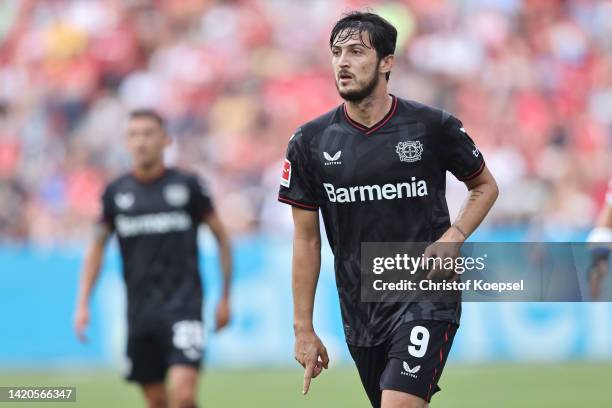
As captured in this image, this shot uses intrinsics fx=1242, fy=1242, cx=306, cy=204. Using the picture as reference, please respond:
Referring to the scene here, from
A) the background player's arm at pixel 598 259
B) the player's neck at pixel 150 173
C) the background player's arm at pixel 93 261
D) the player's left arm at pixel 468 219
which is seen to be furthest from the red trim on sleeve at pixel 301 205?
the background player's arm at pixel 93 261

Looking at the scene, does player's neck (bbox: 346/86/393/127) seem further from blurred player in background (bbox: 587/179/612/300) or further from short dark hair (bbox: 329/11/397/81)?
blurred player in background (bbox: 587/179/612/300)

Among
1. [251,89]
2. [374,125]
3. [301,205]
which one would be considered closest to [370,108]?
[374,125]

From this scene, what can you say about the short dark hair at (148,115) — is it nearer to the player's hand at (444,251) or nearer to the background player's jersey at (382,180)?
the background player's jersey at (382,180)

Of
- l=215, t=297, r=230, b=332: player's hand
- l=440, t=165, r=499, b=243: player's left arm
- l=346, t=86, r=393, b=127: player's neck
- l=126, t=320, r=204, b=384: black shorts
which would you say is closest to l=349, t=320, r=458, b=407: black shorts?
l=440, t=165, r=499, b=243: player's left arm

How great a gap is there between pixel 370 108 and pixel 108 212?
3.88 metres

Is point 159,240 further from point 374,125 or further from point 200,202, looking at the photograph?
point 374,125

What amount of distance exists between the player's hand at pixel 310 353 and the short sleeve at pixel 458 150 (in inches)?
47.0

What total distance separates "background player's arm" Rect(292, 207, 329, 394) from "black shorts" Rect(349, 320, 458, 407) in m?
0.35

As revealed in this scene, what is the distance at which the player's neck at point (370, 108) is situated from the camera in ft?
22.1

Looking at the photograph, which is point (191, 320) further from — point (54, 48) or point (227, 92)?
point (54, 48)

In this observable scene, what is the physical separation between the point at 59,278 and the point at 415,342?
9948 mm

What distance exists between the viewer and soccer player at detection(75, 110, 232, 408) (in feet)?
31.3

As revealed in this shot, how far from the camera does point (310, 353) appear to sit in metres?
6.61

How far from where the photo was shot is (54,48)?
66.0ft
